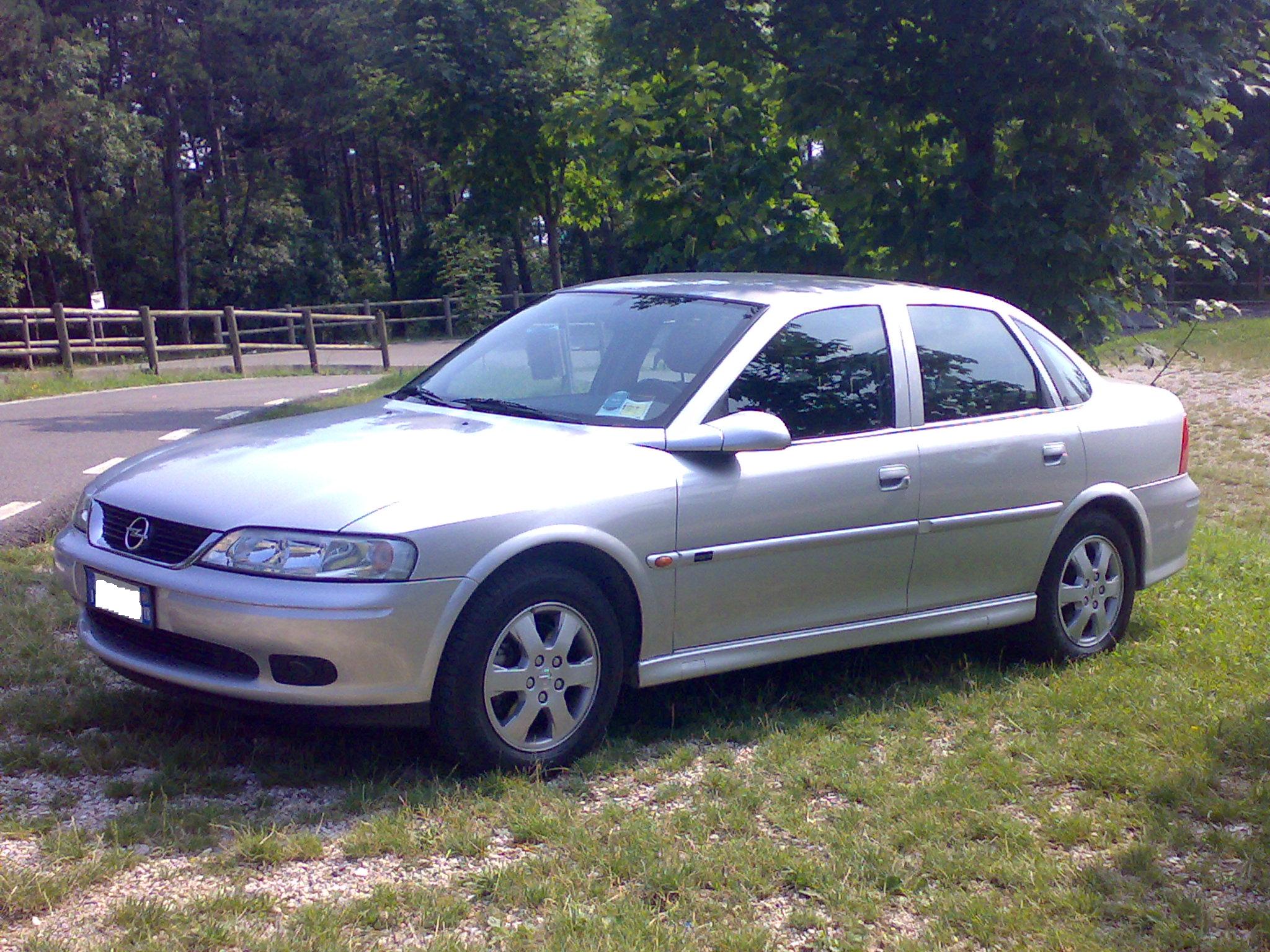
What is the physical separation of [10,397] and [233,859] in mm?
15576

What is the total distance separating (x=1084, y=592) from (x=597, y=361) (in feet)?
7.68

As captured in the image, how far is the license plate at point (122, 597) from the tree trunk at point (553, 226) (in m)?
15.2

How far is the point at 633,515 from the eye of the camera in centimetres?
434

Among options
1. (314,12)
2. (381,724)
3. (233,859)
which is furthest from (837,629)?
(314,12)

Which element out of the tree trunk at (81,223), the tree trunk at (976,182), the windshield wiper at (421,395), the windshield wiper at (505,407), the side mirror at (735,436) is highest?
the tree trunk at (81,223)

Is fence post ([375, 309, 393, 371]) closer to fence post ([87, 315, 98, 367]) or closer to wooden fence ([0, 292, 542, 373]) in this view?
wooden fence ([0, 292, 542, 373])

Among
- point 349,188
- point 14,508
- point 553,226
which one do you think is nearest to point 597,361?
point 14,508

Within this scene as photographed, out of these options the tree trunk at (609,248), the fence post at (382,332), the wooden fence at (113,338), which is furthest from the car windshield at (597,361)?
the tree trunk at (609,248)

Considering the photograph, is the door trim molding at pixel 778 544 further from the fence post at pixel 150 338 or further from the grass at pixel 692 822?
the fence post at pixel 150 338

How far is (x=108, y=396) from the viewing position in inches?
696

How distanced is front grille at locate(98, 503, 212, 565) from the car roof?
2.12 metres

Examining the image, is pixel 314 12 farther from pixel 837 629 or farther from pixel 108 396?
pixel 837 629

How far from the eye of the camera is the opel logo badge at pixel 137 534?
416 cm

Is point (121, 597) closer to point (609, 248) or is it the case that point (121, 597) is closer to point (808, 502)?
point (808, 502)
